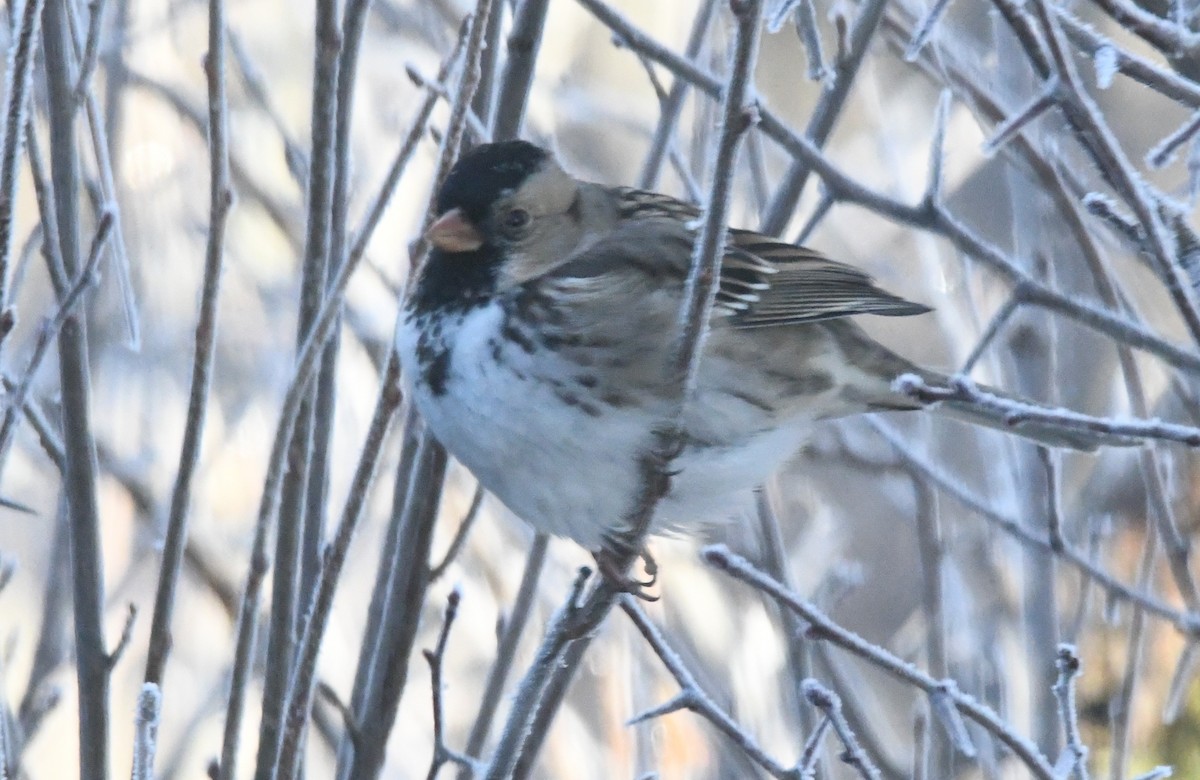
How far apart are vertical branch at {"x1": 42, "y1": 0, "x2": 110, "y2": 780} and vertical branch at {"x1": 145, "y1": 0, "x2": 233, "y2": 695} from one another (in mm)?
89

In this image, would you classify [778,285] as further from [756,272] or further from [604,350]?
[604,350]

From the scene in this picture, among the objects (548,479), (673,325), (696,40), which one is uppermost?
(696,40)

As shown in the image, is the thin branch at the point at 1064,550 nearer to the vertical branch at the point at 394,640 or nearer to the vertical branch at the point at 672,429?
the vertical branch at the point at 672,429

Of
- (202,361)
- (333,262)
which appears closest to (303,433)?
(202,361)

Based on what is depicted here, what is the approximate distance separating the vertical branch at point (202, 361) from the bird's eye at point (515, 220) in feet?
2.18

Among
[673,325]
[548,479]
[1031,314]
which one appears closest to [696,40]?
[673,325]

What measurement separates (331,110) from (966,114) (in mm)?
2458

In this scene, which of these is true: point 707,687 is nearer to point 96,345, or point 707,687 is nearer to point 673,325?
point 673,325

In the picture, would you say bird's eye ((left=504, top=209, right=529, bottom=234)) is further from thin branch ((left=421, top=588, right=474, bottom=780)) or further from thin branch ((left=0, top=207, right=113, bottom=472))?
thin branch ((left=0, top=207, right=113, bottom=472))

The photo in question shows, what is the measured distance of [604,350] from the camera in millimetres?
2037

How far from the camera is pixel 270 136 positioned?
3.83 m

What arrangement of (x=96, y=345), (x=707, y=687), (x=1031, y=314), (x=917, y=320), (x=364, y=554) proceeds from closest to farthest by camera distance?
Answer: (x=707, y=687), (x=1031, y=314), (x=96, y=345), (x=364, y=554), (x=917, y=320)

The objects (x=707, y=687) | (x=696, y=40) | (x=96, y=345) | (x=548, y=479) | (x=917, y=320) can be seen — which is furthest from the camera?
(x=917, y=320)

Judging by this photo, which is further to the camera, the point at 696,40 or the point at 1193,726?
the point at 1193,726
